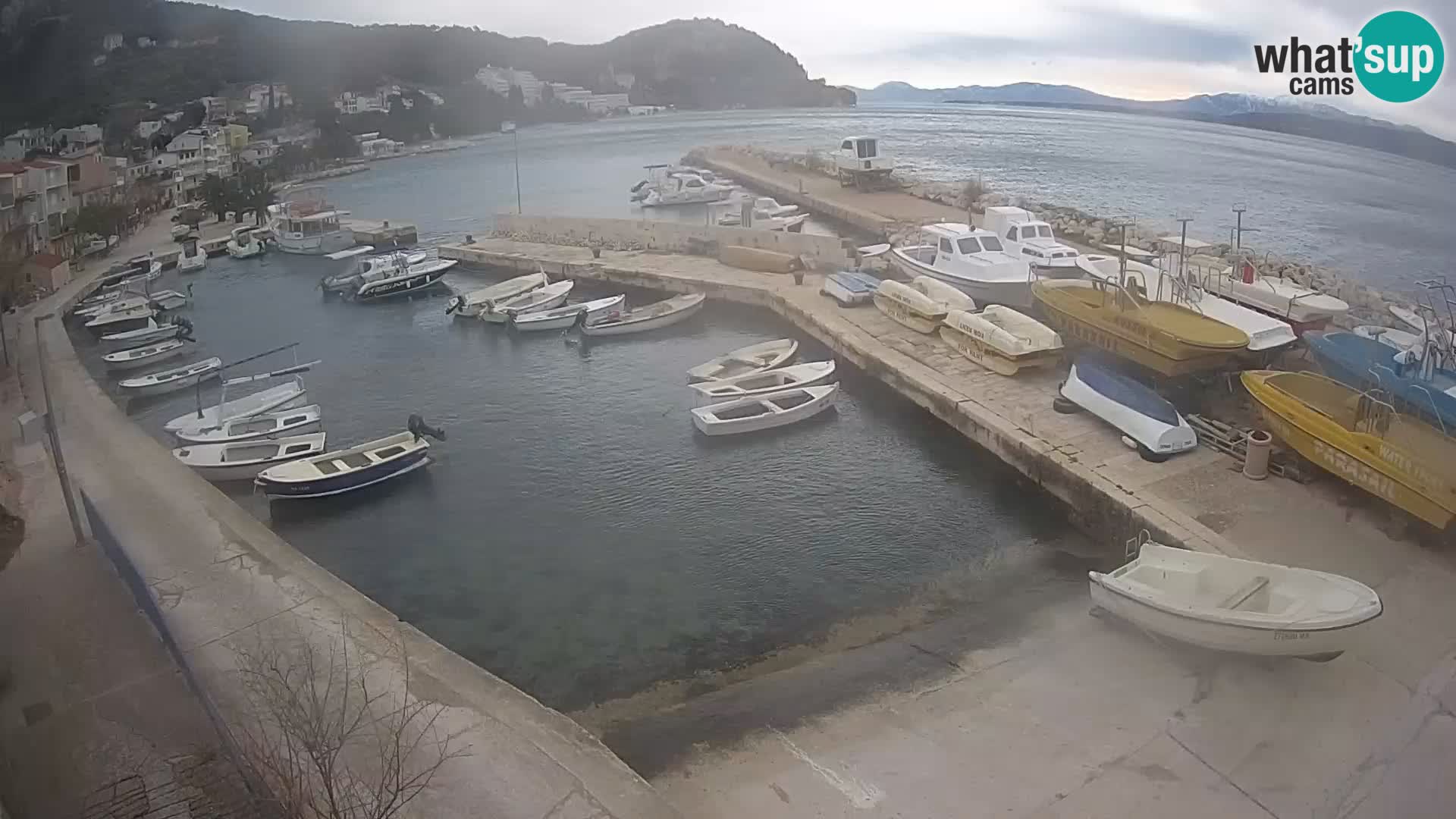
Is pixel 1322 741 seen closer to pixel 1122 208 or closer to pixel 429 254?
pixel 429 254

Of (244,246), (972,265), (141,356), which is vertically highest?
(244,246)

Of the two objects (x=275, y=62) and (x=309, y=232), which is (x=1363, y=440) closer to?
(x=309, y=232)

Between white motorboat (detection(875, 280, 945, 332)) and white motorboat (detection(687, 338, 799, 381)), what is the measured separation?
6.54ft

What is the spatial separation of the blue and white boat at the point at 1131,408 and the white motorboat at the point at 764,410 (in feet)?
11.6

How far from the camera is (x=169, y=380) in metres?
17.4

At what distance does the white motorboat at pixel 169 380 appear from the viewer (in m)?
17.0

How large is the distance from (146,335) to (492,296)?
294 inches

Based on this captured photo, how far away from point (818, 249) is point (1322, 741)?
17.1 metres

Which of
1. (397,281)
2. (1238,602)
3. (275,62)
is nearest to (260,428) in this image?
(397,281)

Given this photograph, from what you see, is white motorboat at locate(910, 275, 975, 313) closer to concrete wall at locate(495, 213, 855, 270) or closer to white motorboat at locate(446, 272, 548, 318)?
concrete wall at locate(495, 213, 855, 270)

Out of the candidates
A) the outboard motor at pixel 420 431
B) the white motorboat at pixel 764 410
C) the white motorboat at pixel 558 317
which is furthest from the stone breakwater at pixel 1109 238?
the outboard motor at pixel 420 431

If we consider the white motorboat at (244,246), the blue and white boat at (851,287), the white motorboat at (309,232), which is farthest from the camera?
the white motorboat at (309,232)

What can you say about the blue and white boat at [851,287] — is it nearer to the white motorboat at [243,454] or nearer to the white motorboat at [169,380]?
the white motorboat at [243,454]

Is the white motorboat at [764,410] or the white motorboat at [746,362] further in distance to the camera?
the white motorboat at [746,362]
